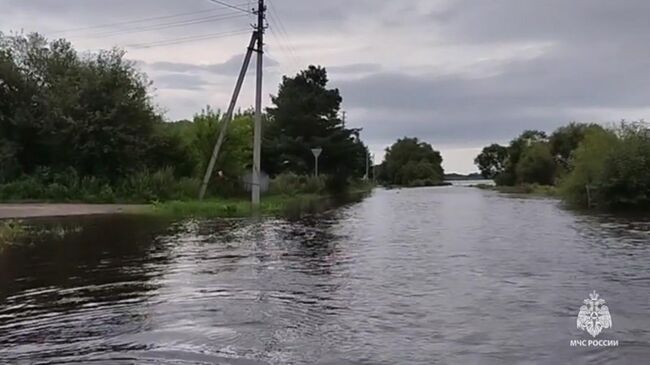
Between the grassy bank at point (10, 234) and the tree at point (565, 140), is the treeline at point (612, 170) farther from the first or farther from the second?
the tree at point (565, 140)

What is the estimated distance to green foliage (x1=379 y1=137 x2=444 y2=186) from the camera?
13062 cm

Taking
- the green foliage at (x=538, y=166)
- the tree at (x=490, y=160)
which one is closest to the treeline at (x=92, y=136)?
the green foliage at (x=538, y=166)

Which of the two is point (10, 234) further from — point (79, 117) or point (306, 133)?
point (306, 133)

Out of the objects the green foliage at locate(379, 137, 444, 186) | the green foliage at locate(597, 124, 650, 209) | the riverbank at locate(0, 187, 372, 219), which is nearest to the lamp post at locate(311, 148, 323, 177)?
the riverbank at locate(0, 187, 372, 219)

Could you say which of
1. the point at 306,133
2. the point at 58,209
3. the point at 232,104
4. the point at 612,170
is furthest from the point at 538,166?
the point at 58,209

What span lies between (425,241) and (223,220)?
907 centimetres

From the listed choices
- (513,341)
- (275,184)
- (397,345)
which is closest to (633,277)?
(513,341)

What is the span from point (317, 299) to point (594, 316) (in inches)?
140

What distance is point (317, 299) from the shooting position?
9.86 m

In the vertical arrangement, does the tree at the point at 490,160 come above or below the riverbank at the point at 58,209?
above

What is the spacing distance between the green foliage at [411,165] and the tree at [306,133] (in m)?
63.5

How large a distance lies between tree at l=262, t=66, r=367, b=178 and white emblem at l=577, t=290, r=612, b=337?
46.5 metres

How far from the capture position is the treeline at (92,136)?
34.1 m

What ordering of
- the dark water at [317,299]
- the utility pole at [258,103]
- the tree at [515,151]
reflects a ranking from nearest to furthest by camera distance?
the dark water at [317,299] → the utility pole at [258,103] → the tree at [515,151]
